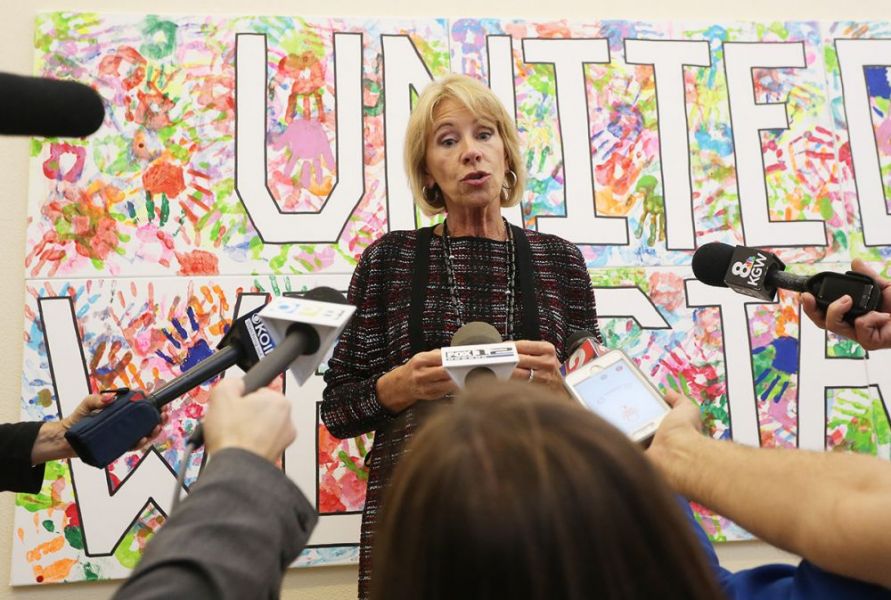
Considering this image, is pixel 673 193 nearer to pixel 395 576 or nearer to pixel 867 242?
pixel 867 242

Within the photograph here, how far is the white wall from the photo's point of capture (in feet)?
6.44

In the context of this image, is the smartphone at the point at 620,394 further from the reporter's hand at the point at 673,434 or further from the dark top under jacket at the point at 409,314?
the dark top under jacket at the point at 409,314

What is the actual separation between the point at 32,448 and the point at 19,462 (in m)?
0.03

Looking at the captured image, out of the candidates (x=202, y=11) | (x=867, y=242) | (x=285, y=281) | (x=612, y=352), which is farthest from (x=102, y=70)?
(x=867, y=242)

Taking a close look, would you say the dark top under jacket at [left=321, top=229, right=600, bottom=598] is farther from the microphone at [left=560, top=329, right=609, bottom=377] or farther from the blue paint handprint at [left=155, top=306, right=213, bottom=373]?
the blue paint handprint at [left=155, top=306, right=213, bottom=373]

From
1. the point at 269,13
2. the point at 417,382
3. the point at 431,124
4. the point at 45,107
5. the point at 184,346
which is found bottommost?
the point at 417,382

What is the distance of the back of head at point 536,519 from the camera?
489mm

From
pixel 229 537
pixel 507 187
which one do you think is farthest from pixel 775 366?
pixel 229 537

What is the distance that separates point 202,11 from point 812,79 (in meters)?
1.85

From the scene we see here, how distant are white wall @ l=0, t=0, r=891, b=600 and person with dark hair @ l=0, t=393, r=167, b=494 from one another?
633 millimetres

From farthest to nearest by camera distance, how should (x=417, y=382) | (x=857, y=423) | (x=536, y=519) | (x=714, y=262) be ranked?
(x=857, y=423), (x=714, y=262), (x=417, y=382), (x=536, y=519)

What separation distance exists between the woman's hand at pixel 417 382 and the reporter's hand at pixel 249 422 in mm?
635

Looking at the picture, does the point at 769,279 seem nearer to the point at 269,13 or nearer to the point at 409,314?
the point at 409,314

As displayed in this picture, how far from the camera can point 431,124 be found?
1.72 m
